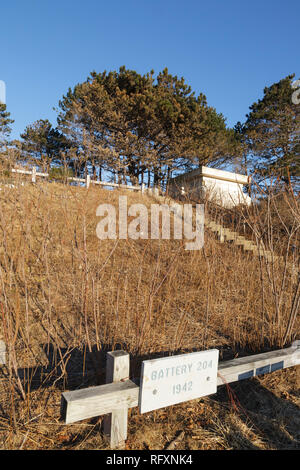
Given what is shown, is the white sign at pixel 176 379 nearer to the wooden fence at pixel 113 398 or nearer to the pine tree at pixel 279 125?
the wooden fence at pixel 113 398

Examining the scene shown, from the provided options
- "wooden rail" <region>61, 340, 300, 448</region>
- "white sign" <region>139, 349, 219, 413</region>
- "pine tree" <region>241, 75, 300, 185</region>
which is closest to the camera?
"wooden rail" <region>61, 340, 300, 448</region>

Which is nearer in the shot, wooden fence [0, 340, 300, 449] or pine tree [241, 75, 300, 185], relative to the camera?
wooden fence [0, 340, 300, 449]

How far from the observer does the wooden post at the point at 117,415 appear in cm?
142

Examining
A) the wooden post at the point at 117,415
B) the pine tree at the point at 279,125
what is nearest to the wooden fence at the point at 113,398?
the wooden post at the point at 117,415

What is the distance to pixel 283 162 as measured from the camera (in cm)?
1542

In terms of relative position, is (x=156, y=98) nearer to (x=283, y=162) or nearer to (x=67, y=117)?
(x=67, y=117)

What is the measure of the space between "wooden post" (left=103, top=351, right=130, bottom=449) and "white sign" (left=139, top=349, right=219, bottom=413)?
14 centimetres

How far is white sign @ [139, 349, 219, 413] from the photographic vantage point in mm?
1384

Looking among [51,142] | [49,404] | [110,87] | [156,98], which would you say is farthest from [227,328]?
[51,142]

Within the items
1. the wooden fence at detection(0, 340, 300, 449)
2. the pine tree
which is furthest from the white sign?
the pine tree

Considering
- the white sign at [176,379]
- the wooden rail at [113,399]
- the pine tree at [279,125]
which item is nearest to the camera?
the wooden rail at [113,399]

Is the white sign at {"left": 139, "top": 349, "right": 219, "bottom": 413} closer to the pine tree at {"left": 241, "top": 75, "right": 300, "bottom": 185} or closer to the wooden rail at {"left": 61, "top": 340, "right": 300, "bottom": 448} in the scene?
the wooden rail at {"left": 61, "top": 340, "right": 300, "bottom": 448}

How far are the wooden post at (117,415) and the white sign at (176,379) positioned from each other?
0.45ft
